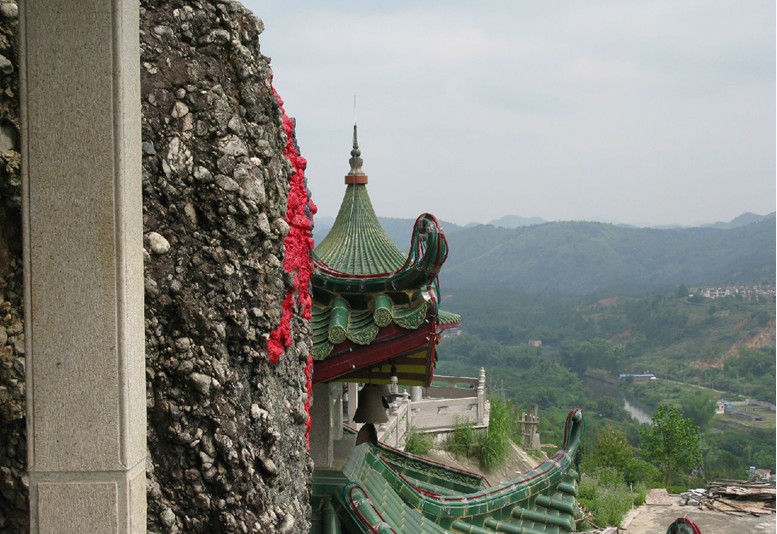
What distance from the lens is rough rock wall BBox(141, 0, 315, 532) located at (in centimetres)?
380

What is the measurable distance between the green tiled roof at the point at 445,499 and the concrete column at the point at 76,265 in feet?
7.71

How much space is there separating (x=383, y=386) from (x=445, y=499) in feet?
3.86

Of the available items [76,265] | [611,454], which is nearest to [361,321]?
[76,265]

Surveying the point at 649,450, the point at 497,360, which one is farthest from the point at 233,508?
the point at 497,360

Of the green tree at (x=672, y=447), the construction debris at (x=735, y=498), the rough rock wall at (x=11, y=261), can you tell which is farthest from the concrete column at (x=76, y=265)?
the green tree at (x=672, y=447)

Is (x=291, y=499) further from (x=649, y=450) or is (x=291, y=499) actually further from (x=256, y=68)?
(x=649, y=450)

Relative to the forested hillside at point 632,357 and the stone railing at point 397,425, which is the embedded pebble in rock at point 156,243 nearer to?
the stone railing at point 397,425

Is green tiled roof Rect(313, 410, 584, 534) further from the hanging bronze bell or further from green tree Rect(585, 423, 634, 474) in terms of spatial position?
green tree Rect(585, 423, 634, 474)

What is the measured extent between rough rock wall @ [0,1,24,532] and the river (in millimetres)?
86860

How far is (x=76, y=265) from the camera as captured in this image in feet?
10.7

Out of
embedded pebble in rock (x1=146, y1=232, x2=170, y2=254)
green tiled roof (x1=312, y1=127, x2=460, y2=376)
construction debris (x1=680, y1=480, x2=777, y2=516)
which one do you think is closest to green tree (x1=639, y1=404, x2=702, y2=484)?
construction debris (x1=680, y1=480, x2=777, y2=516)

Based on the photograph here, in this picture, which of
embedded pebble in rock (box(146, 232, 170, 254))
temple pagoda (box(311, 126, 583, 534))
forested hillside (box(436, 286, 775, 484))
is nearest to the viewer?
embedded pebble in rock (box(146, 232, 170, 254))

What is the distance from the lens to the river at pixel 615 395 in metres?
91.7

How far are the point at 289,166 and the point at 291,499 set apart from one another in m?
1.59
